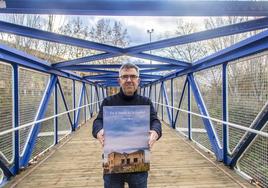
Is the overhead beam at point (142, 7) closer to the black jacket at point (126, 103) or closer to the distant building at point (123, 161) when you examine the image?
the black jacket at point (126, 103)

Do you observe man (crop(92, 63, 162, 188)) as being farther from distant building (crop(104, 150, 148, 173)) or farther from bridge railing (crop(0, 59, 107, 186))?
bridge railing (crop(0, 59, 107, 186))

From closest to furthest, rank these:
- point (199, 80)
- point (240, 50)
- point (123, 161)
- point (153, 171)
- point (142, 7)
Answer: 1. point (123, 161)
2. point (142, 7)
3. point (240, 50)
4. point (153, 171)
5. point (199, 80)

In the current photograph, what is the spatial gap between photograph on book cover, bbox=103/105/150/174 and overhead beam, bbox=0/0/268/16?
726 millimetres

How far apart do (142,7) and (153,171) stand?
263cm

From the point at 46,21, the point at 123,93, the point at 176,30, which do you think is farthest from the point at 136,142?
the point at 176,30

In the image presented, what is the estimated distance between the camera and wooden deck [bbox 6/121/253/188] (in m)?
3.59

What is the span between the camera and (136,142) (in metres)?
1.78

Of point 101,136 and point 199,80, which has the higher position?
point 199,80

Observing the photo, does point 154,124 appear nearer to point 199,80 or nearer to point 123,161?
point 123,161

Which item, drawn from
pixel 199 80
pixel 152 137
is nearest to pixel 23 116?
pixel 152 137

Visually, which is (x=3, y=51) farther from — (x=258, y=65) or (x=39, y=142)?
(x=258, y=65)

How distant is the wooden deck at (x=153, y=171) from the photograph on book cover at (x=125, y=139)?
1.86 m

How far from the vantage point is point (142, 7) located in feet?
6.77

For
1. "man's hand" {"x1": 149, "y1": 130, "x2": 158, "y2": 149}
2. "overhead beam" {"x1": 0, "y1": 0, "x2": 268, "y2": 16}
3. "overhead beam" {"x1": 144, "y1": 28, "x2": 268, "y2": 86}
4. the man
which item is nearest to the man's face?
the man
